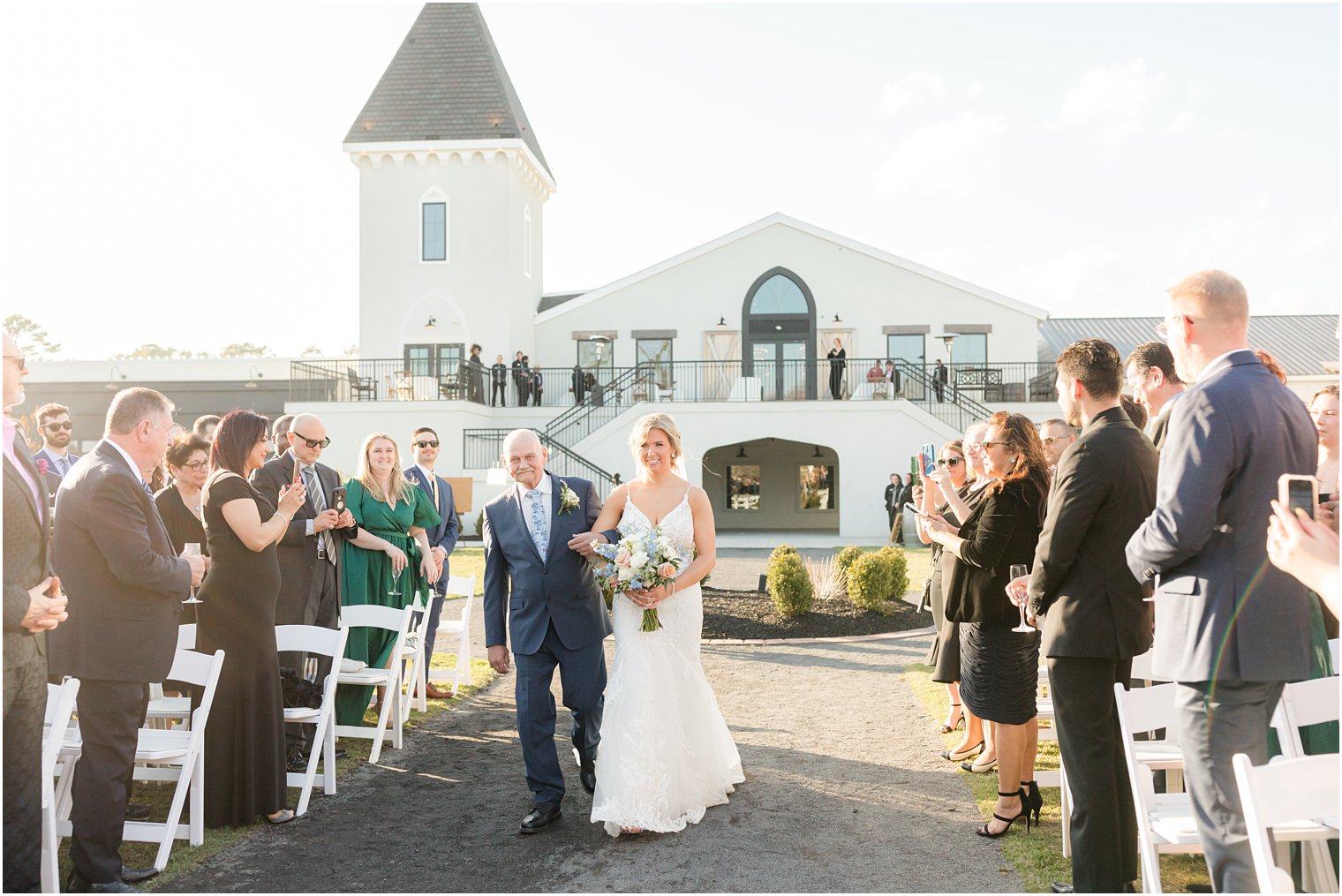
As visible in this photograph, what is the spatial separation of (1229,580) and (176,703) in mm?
6228

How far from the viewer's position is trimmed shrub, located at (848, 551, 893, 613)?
13422mm

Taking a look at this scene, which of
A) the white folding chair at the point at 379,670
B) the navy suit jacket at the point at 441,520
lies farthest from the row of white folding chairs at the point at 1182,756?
the navy suit jacket at the point at 441,520

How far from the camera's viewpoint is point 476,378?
33875mm

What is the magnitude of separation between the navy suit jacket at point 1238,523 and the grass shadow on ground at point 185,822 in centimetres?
481

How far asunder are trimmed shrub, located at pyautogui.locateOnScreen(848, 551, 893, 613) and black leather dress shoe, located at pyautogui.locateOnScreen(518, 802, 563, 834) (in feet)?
26.4

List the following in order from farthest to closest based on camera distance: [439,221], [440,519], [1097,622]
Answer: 1. [439,221]
2. [440,519]
3. [1097,622]

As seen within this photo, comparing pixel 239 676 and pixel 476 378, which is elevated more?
pixel 476 378

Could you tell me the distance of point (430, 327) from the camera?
3600cm

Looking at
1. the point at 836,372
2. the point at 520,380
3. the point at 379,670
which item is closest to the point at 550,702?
the point at 379,670

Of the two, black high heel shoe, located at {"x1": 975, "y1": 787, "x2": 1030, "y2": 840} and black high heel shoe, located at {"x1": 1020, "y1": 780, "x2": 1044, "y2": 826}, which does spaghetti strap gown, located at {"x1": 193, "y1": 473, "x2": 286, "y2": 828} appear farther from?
black high heel shoe, located at {"x1": 1020, "y1": 780, "x2": 1044, "y2": 826}

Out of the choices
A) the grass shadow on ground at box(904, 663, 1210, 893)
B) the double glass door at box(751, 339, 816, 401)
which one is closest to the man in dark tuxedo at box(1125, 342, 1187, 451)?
the grass shadow on ground at box(904, 663, 1210, 893)

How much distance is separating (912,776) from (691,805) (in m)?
1.83

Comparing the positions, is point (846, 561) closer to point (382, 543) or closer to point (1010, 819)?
point (382, 543)

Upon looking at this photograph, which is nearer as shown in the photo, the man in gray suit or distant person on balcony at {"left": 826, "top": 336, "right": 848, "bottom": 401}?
the man in gray suit
